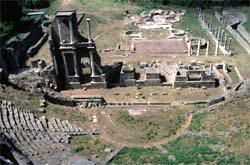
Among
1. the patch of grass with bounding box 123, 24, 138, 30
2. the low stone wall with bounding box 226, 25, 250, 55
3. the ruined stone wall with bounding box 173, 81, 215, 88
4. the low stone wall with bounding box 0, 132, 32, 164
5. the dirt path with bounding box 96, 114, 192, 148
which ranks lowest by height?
the dirt path with bounding box 96, 114, 192, 148

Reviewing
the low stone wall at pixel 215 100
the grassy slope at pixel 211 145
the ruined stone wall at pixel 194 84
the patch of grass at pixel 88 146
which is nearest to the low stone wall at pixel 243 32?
the ruined stone wall at pixel 194 84

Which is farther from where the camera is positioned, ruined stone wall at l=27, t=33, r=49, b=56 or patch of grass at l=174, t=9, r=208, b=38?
patch of grass at l=174, t=9, r=208, b=38

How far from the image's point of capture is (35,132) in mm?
29453

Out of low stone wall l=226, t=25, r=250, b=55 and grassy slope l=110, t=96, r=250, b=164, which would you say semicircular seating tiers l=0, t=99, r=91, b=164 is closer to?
grassy slope l=110, t=96, r=250, b=164

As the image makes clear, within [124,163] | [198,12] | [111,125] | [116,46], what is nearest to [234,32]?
[198,12]

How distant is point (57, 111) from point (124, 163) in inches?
416

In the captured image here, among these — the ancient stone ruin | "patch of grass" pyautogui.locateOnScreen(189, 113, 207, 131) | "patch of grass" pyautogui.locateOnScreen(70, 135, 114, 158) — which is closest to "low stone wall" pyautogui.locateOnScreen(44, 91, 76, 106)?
the ancient stone ruin

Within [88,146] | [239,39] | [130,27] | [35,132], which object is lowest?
[88,146]

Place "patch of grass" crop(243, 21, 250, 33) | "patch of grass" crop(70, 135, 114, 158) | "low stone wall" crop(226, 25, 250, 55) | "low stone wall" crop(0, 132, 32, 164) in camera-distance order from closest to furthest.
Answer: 1. "low stone wall" crop(0, 132, 32, 164)
2. "patch of grass" crop(70, 135, 114, 158)
3. "low stone wall" crop(226, 25, 250, 55)
4. "patch of grass" crop(243, 21, 250, 33)

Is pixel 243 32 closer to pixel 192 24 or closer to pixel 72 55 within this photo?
pixel 192 24

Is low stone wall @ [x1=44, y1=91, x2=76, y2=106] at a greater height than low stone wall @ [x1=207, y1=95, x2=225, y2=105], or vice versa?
low stone wall @ [x1=44, y1=91, x2=76, y2=106]

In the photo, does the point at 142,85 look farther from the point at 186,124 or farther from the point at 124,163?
the point at 124,163

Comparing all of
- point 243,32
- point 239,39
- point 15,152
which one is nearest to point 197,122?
point 15,152

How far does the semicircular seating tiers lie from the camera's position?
26.5 m
